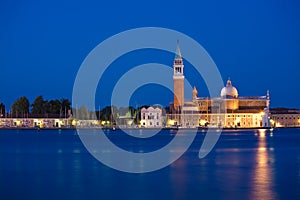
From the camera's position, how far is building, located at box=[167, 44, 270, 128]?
112 m

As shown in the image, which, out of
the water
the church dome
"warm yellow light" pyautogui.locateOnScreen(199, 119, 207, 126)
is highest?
the church dome

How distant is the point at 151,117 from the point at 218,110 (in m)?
12.7

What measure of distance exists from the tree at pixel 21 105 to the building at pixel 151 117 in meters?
20.2

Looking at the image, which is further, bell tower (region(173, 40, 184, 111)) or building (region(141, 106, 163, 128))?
bell tower (region(173, 40, 184, 111))

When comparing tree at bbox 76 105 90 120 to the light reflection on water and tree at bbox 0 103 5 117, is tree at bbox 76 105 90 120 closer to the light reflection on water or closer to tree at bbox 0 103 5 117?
tree at bbox 0 103 5 117

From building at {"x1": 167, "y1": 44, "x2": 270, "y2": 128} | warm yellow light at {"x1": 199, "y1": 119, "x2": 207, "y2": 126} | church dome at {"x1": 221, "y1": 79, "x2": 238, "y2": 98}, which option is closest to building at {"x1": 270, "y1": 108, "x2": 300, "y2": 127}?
building at {"x1": 167, "y1": 44, "x2": 270, "y2": 128}

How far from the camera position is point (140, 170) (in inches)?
1035

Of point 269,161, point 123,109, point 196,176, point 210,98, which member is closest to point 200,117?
point 210,98

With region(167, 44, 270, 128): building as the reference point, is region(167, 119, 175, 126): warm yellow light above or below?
below

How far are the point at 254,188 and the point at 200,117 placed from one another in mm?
93086

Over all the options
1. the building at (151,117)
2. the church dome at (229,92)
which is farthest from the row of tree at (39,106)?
the church dome at (229,92)

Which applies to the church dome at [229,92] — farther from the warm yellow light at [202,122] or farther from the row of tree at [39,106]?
the row of tree at [39,106]

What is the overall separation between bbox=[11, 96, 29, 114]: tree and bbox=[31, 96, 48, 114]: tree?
7.88ft

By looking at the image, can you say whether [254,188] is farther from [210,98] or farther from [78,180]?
[210,98]
